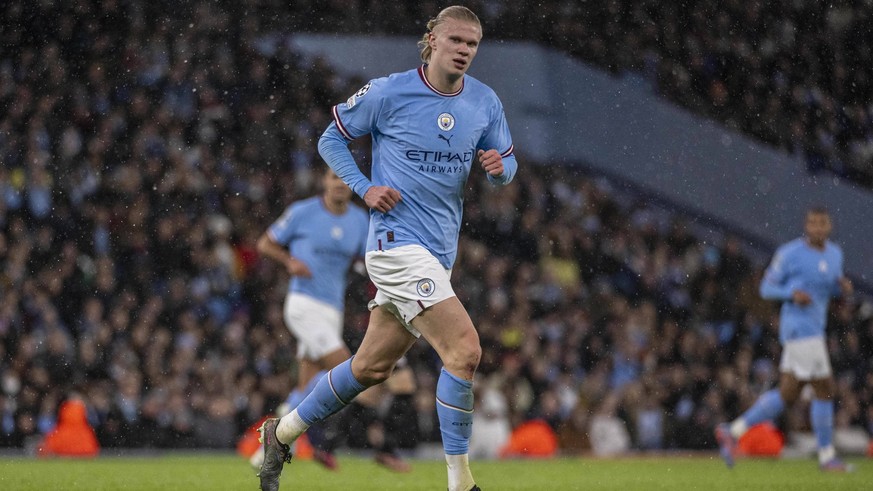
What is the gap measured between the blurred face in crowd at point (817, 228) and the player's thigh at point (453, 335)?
6.29 meters

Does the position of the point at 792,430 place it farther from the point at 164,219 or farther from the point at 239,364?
the point at 164,219

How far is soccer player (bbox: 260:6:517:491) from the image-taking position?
19.6 ft

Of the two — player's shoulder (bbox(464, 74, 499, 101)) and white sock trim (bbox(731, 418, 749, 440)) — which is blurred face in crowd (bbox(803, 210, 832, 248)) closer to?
white sock trim (bbox(731, 418, 749, 440))

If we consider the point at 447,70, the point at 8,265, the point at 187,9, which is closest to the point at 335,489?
the point at 447,70

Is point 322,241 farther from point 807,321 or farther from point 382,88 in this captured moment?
point 807,321

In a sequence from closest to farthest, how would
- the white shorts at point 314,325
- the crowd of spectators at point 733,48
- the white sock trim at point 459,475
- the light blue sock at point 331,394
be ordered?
the white sock trim at point 459,475 < the light blue sock at point 331,394 < the white shorts at point 314,325 < the crowd of spectators at point 733,48

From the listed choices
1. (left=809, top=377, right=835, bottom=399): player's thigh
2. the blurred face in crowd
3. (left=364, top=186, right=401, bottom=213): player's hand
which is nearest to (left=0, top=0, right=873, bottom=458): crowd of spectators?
(left=809, top=377, right=835, bottom=399): player's thigh

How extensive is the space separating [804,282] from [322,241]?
14.5 feet

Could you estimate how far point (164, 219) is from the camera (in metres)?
16.8

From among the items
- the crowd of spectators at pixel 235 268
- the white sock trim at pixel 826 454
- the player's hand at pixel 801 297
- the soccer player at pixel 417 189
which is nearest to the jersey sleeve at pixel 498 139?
the soccer player at pixel 417 189

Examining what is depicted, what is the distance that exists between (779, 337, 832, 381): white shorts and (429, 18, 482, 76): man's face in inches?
248

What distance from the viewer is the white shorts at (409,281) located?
5.97 metres

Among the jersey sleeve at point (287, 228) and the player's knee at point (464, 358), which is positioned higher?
the player's knee at point (464, 358)

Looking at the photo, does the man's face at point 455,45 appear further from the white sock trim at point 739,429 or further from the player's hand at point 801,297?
the white sock trim at point 739,429
